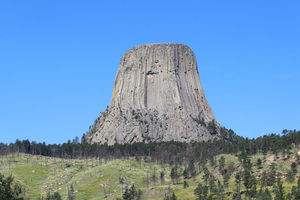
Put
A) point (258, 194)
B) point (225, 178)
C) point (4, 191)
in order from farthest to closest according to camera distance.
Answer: point (225, 178) → point (258, 194) → point (4, 191)

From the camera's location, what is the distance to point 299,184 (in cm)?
15700

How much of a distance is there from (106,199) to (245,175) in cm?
5471

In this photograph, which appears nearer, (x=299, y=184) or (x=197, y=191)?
(x=299, y=184)

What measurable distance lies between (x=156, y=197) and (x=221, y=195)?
107ft

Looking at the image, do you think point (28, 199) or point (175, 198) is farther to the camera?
point (28, 199)

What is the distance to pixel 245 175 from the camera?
18450cm

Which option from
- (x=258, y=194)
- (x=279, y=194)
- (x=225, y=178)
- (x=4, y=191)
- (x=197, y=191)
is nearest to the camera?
(x=4, y=191)

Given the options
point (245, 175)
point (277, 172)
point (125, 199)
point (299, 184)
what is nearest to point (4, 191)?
point (125, 199)

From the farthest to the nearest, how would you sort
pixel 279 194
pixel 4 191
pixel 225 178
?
pixel 225 178, pixel 279 194, pixel 4 191

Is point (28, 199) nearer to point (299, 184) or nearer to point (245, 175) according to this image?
point (245, 175)

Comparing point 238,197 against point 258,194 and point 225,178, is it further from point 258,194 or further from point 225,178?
point 225,178

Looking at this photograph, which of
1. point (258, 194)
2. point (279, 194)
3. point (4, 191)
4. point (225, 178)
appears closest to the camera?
point (4, 191)

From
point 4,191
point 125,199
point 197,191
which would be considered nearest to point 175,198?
point 197,191

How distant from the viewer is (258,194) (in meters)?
166
